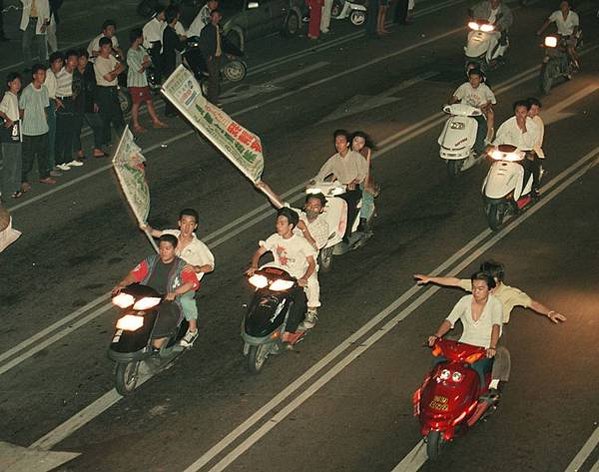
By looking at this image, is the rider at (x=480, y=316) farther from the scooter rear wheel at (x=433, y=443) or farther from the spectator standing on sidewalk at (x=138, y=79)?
the spectator standing on sidewalk at (x=138, y=79)

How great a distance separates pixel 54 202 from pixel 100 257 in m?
2.50

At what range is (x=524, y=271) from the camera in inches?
723

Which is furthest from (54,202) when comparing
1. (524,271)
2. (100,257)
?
(524,271)

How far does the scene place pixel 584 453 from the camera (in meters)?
13.6

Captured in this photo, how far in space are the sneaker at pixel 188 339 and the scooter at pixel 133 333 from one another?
0.70 metres

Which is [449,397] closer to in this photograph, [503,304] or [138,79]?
[503,304]

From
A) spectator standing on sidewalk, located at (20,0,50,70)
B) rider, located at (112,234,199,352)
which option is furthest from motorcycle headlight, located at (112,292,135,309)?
spectator standing on sidewalk, located at (20,0,50,70)

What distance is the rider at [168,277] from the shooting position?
50.4 ft

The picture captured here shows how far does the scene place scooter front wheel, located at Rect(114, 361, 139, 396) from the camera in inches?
584

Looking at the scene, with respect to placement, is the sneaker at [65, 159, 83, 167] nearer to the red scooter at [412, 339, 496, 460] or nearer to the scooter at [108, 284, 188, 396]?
the scooter at [108, 284, 188, 396]

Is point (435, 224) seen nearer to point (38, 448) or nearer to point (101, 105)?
point (101, 105)

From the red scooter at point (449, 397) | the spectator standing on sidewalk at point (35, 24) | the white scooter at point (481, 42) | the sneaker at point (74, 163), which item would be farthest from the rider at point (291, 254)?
the white scooter at point (481, 42)

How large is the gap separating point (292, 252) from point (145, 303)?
2.11 m

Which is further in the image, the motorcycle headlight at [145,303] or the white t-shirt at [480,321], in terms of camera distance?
the motorcycle headlight at [145,303]
